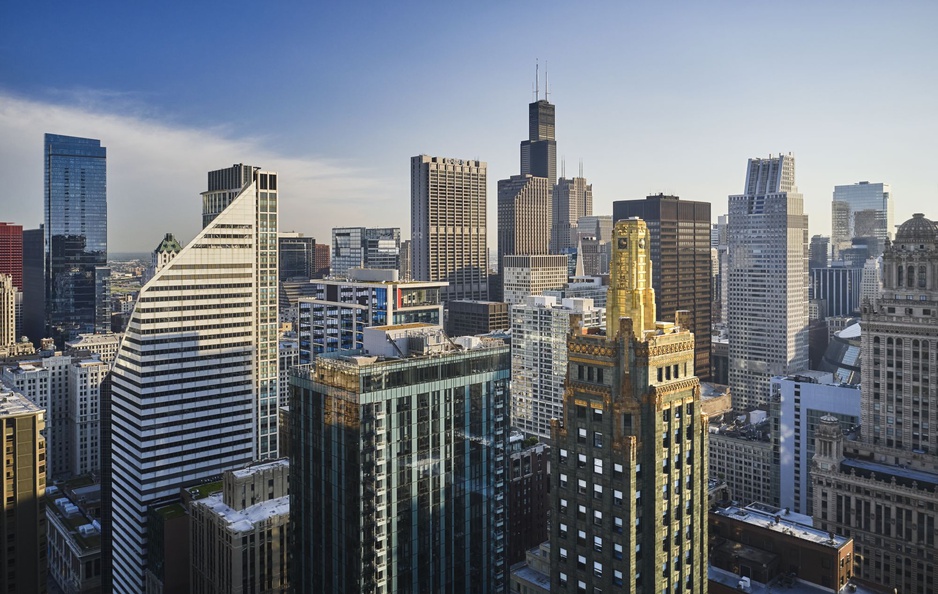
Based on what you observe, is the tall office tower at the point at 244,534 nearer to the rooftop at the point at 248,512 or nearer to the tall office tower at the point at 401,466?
the rooftop at the point at 248,512

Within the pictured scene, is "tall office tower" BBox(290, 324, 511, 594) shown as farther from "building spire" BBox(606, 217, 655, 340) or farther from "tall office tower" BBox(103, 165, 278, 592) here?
"tall office tower" BBox(103, 165, 278, 592)

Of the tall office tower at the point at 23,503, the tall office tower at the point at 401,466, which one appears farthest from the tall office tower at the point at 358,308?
the tall office tower at the point at 401,466

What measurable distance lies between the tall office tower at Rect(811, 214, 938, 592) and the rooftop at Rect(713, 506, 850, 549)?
56.3 ft

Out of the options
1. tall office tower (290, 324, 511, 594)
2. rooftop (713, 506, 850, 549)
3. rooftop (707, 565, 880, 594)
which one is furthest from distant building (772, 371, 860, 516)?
tall office tower (290, 324, 511, 594)

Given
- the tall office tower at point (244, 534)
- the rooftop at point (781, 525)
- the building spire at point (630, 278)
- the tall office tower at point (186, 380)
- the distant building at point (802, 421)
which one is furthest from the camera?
the distant building at point (802, 421)

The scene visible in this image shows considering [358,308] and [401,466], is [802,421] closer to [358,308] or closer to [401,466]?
[358,308]

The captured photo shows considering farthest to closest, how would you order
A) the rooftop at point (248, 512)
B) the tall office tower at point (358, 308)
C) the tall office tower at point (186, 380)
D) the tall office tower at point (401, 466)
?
the tall office tower at point (358, 308)
the tall office tower at point (186, 380)
the rooftop at point (248, 512)
the tall office tower at point (401, 466)

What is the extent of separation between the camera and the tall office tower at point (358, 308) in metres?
164

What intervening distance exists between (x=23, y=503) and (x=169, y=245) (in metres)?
101

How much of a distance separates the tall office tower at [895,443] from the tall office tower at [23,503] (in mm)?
125759

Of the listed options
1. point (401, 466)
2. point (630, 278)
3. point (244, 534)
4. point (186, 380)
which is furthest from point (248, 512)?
point (630, 278)

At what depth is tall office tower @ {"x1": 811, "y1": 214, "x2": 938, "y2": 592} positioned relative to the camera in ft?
383

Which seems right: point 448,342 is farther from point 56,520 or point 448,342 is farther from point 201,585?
point 56,520

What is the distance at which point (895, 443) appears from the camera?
432ft
